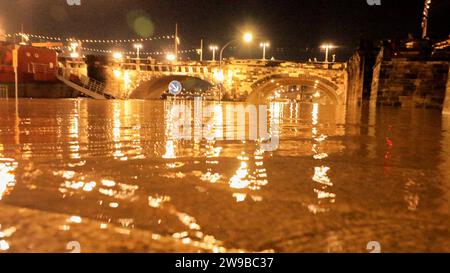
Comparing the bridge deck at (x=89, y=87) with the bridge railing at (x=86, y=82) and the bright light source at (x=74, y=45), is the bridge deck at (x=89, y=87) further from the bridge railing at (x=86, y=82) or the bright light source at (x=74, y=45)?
the bright light source at (x=74, y=45)

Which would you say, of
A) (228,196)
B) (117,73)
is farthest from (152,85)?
(228,196)

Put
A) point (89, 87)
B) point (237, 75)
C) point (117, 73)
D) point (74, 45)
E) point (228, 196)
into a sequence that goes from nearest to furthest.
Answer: point (228, 196) < point (89, 87) < point (237, 75) < point (117, 73) < point (74, 45)

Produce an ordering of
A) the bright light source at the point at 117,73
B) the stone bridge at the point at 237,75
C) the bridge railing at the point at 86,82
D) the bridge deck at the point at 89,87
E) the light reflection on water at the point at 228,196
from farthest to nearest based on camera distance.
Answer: the bright light source at the point at 117,73 < the bridge railing at the point at 86,82 < the stone bridge at the point at 237,75 < the bridge deck at the point at 89,87 < the light reflection on water at the point at 228,196

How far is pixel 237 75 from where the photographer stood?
38.1 meters

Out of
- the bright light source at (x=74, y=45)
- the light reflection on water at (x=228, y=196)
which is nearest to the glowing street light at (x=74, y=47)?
the bright light source at (x=74, y=45)

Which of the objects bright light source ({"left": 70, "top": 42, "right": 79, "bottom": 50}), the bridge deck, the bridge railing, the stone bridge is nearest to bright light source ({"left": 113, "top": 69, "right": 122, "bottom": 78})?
the stone bridge

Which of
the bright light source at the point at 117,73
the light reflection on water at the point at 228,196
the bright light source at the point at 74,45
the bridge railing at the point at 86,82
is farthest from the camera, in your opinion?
the bright light source at the point at 74,45

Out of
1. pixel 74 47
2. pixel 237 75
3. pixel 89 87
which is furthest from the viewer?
pixel 74 47

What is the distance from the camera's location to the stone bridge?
35688 millimetres

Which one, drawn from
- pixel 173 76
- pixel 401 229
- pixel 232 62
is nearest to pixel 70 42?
pixel 173 76

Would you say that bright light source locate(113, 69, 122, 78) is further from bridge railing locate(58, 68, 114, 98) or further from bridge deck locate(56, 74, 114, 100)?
bridge deck locate(56, 74, 114, 100)

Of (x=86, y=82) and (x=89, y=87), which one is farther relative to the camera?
(x=86, y=82)

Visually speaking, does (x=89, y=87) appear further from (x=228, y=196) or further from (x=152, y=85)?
(x=228, y=196)

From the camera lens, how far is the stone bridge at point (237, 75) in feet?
117
